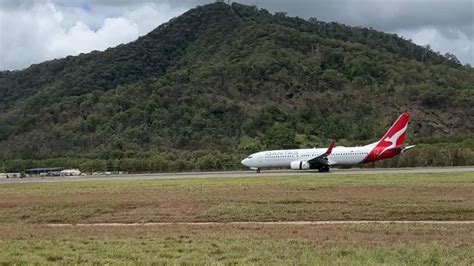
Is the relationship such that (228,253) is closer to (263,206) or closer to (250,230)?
(250,230)

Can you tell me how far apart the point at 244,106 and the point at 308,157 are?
52.8 metres

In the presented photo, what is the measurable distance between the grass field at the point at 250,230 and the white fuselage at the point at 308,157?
31.0 meters

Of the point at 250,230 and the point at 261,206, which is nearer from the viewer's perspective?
the point at 250,230

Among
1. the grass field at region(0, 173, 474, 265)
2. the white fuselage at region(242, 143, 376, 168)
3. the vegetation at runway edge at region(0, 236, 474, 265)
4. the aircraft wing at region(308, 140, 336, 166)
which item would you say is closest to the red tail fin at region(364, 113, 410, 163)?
the white fuselage at region(242, 143, 376, 168)

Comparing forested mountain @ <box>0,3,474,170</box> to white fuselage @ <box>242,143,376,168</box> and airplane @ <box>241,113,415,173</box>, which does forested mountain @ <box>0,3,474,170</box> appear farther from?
airplane @ <box>241,113,415,173</box>

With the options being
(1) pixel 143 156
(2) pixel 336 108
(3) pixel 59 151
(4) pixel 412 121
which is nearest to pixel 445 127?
(4) pixel 412 121

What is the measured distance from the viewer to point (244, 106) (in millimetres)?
114000

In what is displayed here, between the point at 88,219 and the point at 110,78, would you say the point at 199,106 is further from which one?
the point at 88,219

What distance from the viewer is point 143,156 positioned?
94.1 meters

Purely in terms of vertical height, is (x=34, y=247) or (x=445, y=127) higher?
(x=445, y=127)

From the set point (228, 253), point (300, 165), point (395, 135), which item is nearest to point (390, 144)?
point (395, 135)

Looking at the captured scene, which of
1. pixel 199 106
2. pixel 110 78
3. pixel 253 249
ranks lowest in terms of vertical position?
pixel 253 249

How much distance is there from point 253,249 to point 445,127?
10460 cm

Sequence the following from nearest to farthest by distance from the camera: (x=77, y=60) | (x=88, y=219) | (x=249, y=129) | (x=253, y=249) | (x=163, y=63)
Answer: (x=253, y=249)
(x=88, y=219)
(x=249, y=129)
(x=163, y=63)
(x=77, y=60)
